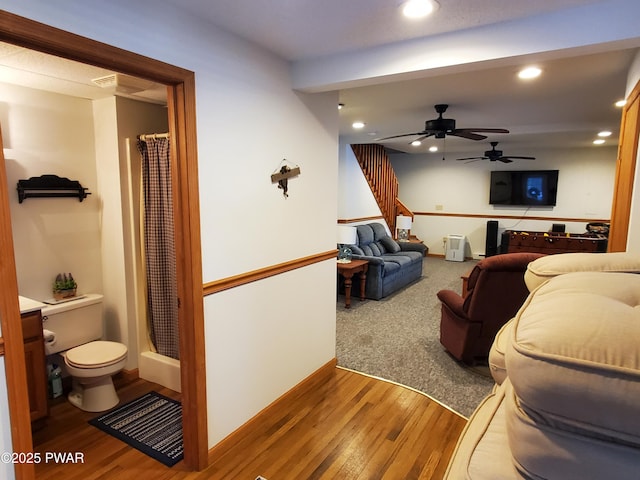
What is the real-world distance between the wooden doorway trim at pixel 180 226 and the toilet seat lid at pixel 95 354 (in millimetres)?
850

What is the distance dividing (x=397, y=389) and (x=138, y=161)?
270 cm

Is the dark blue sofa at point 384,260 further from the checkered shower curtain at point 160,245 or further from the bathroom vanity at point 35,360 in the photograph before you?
the bathroom vanity at point 35,360

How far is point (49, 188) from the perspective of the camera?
281 cm

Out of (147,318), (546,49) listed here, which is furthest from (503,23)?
(147,318)

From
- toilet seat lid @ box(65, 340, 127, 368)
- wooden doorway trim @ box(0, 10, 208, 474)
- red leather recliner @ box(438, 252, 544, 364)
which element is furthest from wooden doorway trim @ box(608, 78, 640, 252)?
toilet seat lid @ box(65, 340, 127, 368)

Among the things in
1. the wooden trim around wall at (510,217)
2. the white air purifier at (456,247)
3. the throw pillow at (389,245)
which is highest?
the wooden trim around wall at (510,217)

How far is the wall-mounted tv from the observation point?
26.0 ft

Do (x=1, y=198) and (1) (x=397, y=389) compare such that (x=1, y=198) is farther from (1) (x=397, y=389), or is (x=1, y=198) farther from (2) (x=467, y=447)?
(1) (x=397, y=389)

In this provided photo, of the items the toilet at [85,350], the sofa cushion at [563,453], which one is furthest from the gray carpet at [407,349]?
the sofa cushion at [563,453]

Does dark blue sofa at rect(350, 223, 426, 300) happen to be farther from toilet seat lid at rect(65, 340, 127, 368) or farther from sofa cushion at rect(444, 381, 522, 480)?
sofa cushion at rect(444, 381, 522, 480)

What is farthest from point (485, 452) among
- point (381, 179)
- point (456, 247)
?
point (456, 247)

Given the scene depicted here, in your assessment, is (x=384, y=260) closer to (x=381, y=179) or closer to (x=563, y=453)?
(x=381, y=179)

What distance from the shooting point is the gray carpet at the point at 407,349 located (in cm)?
300

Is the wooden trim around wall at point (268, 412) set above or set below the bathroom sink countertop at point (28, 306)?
below
